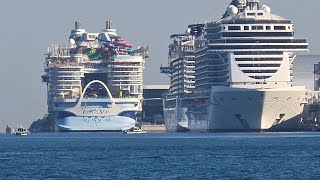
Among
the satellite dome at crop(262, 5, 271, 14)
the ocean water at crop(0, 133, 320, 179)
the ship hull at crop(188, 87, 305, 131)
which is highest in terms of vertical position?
the satellite dome at crop(262, 5, 271, 14)

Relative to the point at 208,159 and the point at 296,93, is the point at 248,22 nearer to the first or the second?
the point at 296,93

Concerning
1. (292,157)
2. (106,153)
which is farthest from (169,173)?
(106,153)

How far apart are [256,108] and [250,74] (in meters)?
6.60

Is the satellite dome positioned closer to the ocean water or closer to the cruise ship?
the cruise ship

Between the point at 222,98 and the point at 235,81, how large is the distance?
351cm

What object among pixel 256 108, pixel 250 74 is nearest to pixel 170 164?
pixel 256 108

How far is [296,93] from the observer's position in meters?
178

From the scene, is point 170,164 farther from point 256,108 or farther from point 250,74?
point 250,74

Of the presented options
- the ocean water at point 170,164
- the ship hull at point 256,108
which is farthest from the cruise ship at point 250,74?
the ocean water at point 170,164

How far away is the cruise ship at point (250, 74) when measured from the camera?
583 feet

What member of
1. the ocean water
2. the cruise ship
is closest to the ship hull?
the cruise ship

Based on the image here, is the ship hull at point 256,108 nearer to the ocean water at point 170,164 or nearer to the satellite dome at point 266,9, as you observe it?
the satellite dome at point 266,9

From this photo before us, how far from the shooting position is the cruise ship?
178 metres

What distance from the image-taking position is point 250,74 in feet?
598
